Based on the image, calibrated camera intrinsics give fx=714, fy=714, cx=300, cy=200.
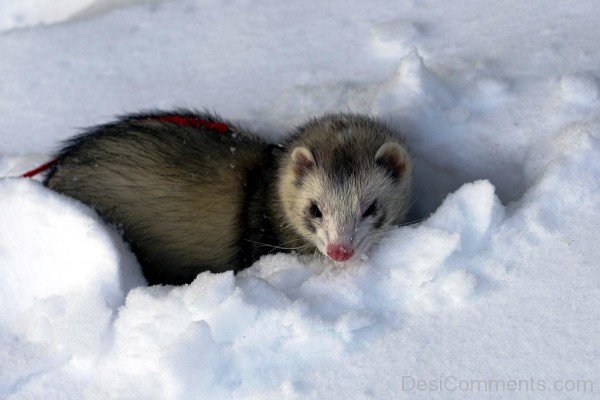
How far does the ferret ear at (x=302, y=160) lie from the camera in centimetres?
234

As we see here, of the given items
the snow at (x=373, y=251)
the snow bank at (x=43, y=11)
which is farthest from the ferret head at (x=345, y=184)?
the snow bank at (x=43, y=11)

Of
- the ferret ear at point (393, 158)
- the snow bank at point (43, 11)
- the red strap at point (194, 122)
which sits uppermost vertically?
the snow bank at point (43, 11)

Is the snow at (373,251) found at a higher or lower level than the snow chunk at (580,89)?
lower

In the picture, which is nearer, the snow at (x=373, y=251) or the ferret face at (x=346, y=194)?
the snow at (x=373, y=251)

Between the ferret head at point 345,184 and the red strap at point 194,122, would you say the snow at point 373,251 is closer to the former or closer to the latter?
the ferret head at point 345,184

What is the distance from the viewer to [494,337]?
1.90 metres

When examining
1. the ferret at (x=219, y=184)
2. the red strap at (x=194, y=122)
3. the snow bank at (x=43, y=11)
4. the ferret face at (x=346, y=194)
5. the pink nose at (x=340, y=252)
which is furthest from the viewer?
the snow bank at (x=43, y=11)

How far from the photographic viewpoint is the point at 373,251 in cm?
219

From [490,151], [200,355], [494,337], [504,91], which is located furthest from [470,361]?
[504,91]

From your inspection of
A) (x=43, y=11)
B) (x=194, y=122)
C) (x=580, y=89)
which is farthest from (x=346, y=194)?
(x=43, y=11)

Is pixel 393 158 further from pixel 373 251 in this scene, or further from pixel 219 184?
pixel 219 184

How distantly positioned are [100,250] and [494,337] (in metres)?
1.20

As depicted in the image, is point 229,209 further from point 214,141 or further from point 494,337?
point 494,337

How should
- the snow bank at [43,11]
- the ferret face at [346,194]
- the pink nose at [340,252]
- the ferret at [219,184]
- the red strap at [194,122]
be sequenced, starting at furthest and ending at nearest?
the snow bank at [43,11] < the red strap at [194,122] < the ferret at [219,184] < the ferret face at [346,194] < the pink nose at [340,252]
